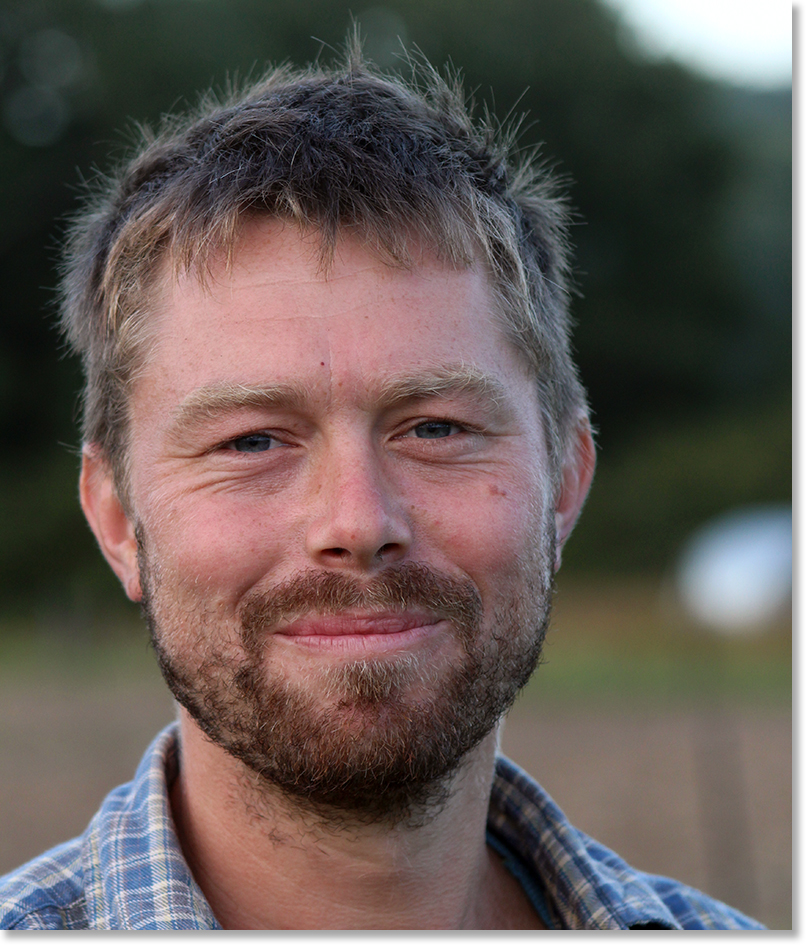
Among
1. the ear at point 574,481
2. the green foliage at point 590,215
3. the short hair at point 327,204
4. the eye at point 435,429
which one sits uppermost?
the green foliage at point 590,215

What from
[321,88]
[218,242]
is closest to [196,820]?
[218,242]

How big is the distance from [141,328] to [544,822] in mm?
1340

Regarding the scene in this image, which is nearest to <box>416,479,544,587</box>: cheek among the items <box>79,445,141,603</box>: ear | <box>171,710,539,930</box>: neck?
<box>171,710,539,930</box>: neck

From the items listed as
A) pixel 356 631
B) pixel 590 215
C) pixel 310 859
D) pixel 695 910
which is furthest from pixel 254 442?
pixel 590 215

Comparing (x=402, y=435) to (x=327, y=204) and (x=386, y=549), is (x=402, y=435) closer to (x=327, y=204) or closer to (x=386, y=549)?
(x=386, y=549)

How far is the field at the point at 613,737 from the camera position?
7.72 m

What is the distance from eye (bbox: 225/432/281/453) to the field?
17.9ft

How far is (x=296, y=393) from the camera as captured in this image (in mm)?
1776

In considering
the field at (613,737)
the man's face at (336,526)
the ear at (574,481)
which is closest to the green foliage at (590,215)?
the field at (613,737)

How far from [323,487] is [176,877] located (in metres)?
0.73

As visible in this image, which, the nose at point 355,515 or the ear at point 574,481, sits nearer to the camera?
the nose at point 355,515

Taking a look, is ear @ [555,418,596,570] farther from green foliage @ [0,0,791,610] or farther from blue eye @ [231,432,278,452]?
green foliage @ [0,0,791,610]

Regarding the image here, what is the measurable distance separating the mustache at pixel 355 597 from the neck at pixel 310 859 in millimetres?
349

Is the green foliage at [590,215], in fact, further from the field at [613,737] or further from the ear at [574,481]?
the ear at [574,481]
